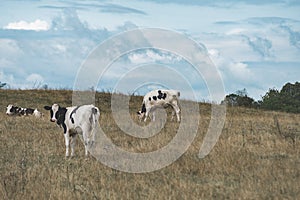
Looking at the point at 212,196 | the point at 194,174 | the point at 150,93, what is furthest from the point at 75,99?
the point at 212,196

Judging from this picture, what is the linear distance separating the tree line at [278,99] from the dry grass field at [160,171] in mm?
28376

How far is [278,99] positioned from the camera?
54.7m

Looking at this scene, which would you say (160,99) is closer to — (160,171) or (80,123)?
(80,123)

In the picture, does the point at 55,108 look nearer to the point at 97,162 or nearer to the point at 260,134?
the point at 97,162

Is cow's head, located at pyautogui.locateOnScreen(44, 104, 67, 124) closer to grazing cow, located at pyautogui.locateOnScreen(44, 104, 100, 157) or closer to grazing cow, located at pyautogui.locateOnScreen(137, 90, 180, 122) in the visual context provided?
grazing cow, located at pyautogui.locateOnScreen(44, 104, 100, 157)

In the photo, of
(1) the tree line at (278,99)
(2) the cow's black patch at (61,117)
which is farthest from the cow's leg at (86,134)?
(1) the tree line at (278,99)

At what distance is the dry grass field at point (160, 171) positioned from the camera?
10797 millimetres

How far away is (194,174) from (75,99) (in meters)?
21.3

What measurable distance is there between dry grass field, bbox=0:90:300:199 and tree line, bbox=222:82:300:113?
28376mm

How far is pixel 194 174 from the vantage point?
42.5 ft

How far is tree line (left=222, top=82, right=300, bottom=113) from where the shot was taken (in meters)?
48.9

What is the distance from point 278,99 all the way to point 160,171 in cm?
4353

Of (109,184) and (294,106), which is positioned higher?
(294,106)

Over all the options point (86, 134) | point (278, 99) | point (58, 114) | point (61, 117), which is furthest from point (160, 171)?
point (278, 99)
